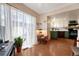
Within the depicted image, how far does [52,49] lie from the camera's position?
215cm

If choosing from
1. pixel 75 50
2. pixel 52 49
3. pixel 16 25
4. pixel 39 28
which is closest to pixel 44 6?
pixel 39 28

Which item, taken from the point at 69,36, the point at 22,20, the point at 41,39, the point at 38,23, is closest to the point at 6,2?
the point at 22,20

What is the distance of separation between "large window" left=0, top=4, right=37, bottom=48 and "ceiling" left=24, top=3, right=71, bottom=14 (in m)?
0.16

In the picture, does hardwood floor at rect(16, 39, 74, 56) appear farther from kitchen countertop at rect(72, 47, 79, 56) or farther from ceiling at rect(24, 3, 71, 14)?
ceiling at rect(24, 3, 71, 14)

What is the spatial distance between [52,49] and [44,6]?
0.77 metres

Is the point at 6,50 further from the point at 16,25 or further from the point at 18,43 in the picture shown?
the point at 16,25

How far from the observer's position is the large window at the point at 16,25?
6.66 feet

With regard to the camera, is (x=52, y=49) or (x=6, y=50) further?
(x=52, y=49)

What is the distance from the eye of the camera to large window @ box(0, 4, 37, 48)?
2029 millimetres

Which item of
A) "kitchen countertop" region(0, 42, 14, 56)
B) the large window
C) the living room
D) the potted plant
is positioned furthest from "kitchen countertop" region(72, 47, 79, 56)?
"kitchen countertop" region(0, 42, 14, 56)

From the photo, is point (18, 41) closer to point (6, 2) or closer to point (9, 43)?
point (9, 43)

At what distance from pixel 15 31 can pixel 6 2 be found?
1.65 feet

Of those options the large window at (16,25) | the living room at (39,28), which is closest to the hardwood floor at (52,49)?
the living room at (39,28)

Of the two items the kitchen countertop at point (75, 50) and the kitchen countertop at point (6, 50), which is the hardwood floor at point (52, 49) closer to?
the kitchen countertop at point (75, 50)
